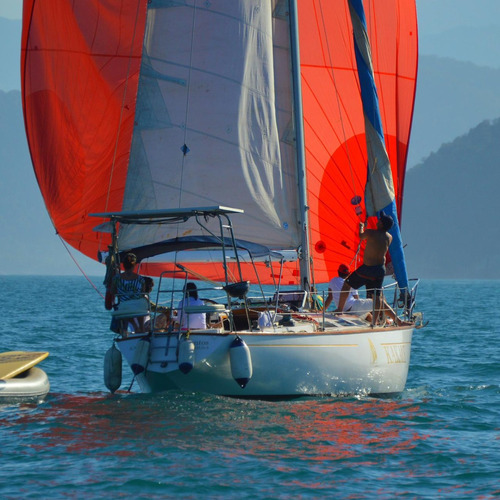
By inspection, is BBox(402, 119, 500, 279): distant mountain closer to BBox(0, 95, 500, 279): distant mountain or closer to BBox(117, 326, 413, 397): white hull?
BBox(0, 95, 500, 279): distant mountain

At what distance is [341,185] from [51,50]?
5.66 metres

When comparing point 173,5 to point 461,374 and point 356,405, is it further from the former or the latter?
point 461,374

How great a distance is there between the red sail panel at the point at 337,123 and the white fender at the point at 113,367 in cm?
556

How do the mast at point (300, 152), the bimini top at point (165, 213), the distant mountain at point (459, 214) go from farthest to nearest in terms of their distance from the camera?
the distant mountain at point (459, 214) → the mast at point (300, 152) → the bimini top at point (165, 213)

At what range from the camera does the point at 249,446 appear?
10195 mm

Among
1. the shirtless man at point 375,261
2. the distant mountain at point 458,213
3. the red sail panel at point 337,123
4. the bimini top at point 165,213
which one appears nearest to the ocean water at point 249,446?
the shirtless man at point 375,261

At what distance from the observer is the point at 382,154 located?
49.4ft

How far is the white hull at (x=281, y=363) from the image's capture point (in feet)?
38.5

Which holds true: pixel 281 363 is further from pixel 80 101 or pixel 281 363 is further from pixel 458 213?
pixel 458 213

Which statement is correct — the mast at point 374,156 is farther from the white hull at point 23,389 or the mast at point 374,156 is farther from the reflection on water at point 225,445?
the white hull at point 23,389

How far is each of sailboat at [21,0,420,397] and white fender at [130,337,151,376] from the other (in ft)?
0.06

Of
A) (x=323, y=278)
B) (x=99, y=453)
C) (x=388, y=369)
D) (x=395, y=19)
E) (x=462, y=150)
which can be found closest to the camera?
(x=99, y=453)

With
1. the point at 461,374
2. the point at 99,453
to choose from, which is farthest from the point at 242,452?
the point at 461,374

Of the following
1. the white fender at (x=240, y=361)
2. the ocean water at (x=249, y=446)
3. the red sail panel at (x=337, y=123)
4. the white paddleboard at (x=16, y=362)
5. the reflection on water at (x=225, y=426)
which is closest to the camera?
the ocean water at (x=249, y=446)
